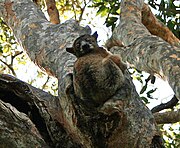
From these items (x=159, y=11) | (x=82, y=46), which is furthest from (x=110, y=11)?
(x=82, y=46)

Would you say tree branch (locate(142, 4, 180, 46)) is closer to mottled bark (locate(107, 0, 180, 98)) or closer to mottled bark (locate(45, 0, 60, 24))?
mottled bark (locate(107, 0, 180, 98))

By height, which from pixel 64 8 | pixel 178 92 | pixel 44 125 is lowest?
pixel 64 8

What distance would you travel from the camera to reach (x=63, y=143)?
2.19 meters

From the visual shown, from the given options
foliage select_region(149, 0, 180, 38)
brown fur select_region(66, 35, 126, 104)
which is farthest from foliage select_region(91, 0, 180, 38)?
brown fur select_region(66, 35, 126, 104)

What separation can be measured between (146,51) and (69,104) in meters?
0.75

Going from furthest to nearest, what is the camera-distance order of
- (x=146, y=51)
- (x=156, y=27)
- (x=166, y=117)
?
(x=156, y=27)
(x=166, y=117)
(x=146, y=51)

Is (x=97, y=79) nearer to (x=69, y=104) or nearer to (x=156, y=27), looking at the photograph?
(x=69, y=104)

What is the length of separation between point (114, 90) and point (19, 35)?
62.6 inches

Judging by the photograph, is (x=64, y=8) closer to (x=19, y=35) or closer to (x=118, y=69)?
(x=19, y=35)

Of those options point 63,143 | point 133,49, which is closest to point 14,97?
point 63,143

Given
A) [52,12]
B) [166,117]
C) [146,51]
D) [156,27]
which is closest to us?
[146,51]

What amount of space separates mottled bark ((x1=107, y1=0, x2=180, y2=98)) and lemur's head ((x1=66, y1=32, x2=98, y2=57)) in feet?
0.97

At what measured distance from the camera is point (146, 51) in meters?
2.55

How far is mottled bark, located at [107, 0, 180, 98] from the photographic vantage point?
2.22m
